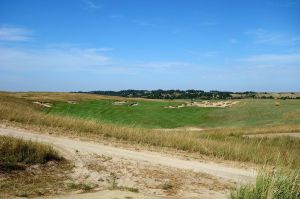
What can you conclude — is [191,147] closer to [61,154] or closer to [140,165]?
[140,165]

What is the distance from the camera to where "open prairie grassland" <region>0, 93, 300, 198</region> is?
1928 cm

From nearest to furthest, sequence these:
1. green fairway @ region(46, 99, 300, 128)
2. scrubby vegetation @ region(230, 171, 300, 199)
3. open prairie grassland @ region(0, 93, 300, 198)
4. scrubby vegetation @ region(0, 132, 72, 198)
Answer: scrubby vegetation @ region(230, 171, 300, 199) → scrubby vegetation @ region(0, 132, 72, 198) → open prairie grassland @ region(0, 93, 300, 198) → green fairway @ region(46, 99, 300, 128)

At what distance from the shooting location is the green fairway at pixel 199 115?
157 feet

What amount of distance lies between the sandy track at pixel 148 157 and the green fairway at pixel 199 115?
26282 mm

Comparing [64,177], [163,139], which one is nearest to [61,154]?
[64,177]

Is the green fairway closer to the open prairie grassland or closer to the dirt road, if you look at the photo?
the open prairie grassland

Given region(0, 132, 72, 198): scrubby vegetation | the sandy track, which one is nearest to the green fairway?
the sandy track

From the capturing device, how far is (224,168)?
1700 cm

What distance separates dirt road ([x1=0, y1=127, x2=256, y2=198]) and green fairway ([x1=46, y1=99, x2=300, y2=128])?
87.3 feet

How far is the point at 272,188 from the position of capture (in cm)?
905

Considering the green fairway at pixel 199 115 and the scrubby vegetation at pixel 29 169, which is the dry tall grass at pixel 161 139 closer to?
the scrubby vegetation at pixel 29 169

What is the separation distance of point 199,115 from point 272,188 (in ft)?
145

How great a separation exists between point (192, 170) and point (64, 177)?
15.9 ft

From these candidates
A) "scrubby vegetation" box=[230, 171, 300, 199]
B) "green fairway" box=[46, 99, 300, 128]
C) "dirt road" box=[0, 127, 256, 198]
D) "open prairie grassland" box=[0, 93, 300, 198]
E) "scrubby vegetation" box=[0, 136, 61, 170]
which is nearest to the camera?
"scrubby vegetation" box=[230, 171, 300, 199]
